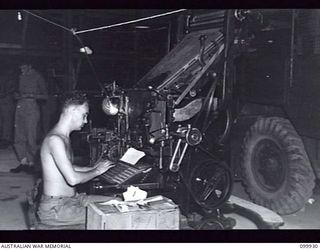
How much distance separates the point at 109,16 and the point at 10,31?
1503 mm

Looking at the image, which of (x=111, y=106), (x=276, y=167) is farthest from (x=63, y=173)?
(x=276, y=167)

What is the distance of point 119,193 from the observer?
12.9 feet

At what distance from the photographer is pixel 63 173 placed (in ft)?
10.8

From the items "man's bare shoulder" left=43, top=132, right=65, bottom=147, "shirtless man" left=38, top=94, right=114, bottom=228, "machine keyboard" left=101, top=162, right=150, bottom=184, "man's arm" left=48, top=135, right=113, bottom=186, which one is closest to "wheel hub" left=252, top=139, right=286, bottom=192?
"machine keyboard" left=101, top=162, right=150, bottom=184

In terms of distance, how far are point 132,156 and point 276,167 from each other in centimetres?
168

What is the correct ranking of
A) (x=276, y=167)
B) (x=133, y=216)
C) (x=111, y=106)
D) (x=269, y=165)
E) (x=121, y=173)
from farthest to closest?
(x=269, y=165)
(x=276, y=167)
(x=111, y=106)
(x=121, y=173)
(x=133, y=216)

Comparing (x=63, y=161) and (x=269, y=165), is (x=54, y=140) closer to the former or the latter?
(x=63, y=161)

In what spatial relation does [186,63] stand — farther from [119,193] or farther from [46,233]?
[46,233]

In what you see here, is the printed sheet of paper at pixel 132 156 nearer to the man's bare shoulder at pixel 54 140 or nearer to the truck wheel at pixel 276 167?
the man's bare shoulder at pixel 54 140

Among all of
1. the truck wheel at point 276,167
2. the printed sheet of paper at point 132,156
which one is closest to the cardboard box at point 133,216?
the printed sheet of paper at point 132,156

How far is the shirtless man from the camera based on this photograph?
3266 mm

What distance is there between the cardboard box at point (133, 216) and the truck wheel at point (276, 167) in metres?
1.54

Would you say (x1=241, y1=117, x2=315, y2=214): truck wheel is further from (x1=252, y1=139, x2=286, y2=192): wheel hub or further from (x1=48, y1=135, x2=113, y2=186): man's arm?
(x1=48, y1=135, x2=113, y2=186): man's arm

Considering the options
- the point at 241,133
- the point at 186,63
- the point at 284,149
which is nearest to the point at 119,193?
the point at 186,63
